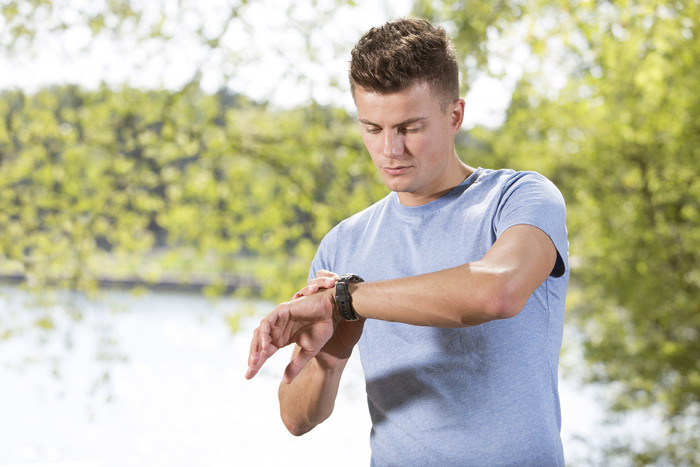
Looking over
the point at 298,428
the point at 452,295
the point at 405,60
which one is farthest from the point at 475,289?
the point at 298,428

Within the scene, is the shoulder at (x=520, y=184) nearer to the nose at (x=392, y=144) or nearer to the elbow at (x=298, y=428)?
the nose at (x=392, y=144)

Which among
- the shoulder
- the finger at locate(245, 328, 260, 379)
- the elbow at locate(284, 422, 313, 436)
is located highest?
the shoulder

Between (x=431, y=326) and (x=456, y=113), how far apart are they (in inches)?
15.9

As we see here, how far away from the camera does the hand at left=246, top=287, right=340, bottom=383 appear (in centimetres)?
106

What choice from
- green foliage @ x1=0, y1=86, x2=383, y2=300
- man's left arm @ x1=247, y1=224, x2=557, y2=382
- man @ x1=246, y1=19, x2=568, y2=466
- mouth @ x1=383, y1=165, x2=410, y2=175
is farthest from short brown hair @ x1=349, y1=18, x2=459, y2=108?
green foliage @ x1=0, y1=86, x2=383, y2=300

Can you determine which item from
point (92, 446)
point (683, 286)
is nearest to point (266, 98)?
point (683, 286)

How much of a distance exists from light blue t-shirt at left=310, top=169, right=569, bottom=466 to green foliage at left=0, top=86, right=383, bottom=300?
9.64 ft

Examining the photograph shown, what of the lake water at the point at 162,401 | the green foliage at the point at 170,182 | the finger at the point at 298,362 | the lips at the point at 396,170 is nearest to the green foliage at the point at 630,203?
the lake water at the point at 162,401

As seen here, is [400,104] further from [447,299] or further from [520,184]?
[447,299]

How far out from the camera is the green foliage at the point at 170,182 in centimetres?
416

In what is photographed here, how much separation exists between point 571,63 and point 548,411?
4394 mm

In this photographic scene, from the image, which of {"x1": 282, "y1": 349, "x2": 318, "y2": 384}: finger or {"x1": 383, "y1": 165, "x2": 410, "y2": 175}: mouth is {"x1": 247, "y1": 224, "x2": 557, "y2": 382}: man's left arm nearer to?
{"x1": 282, "y1": 349, "x2": 318, "y2": 384}: finger

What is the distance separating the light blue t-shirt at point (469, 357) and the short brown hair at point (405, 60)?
193mm

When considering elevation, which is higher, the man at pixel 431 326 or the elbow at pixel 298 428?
the man at pixel 431 326
